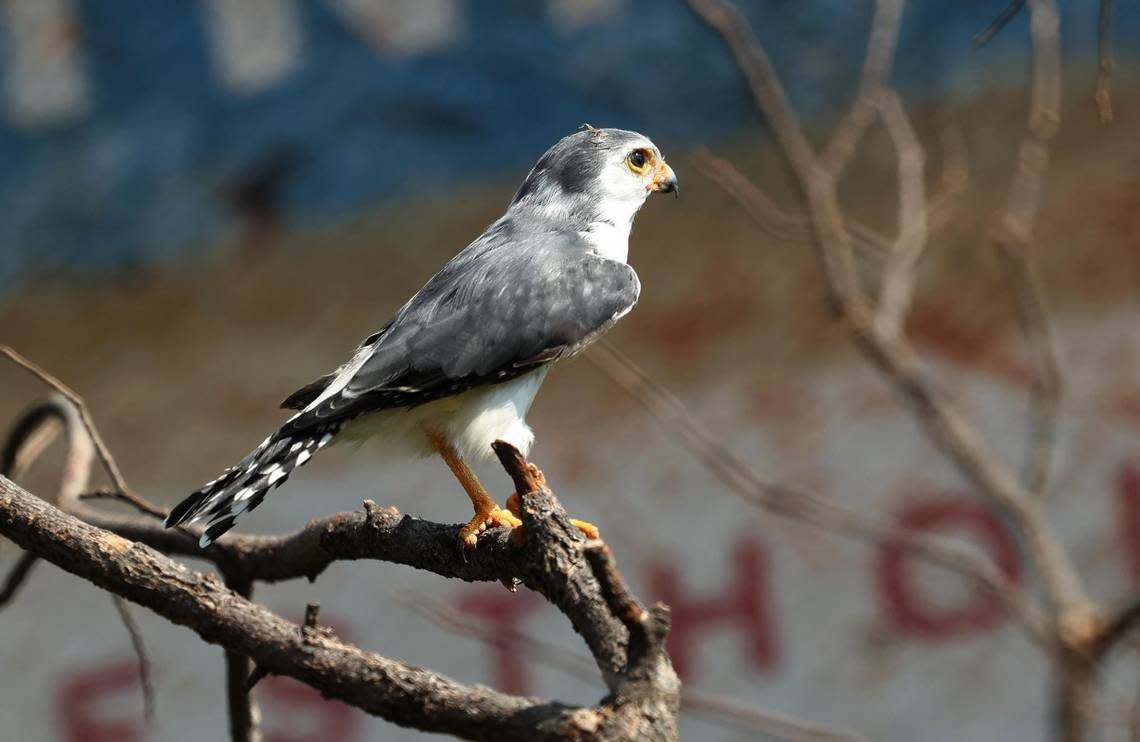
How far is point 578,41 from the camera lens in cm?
480

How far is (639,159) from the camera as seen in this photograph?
2.88 meters

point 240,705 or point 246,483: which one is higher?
point 246,483

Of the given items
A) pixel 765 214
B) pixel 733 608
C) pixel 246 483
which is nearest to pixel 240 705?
pixel 246 483

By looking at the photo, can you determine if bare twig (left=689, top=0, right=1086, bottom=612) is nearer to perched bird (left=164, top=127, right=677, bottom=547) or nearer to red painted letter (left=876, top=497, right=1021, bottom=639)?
perched bird (left=164, top=127, right=677, bottom=547)

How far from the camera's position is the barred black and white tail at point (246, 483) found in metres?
2.15

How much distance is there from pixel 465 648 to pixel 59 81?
7.44 feet

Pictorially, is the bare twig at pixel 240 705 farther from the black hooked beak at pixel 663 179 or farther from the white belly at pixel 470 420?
the black hooked beak at pixel 663 179

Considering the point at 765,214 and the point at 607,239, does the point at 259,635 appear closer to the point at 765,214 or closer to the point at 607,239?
the point at 607,239

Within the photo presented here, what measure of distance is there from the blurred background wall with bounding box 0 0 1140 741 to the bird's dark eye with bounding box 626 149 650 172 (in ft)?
4.36

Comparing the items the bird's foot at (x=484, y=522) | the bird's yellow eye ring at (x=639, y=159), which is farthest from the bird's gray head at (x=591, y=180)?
the bird's foot at (x=484, y=522)

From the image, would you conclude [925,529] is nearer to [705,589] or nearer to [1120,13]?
[705,589]

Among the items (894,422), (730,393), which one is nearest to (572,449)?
(730,393)

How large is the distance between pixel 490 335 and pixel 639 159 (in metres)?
0.55

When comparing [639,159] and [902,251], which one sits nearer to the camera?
[639,159]
